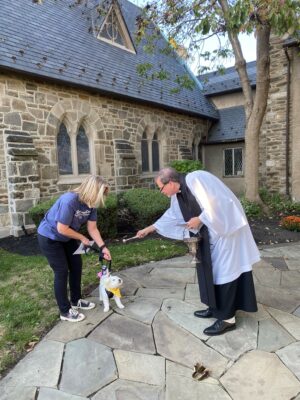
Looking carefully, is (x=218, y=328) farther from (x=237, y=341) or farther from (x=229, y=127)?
(x=229, y=127)

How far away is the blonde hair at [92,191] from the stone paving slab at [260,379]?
1.99 m

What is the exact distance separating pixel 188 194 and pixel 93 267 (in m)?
2.84

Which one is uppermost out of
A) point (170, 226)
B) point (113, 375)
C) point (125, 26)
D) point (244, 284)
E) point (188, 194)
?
point (125, 26)

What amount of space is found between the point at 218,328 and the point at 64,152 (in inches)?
315

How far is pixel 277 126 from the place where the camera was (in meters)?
12.4

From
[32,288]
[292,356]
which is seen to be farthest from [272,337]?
Result: [32,288]

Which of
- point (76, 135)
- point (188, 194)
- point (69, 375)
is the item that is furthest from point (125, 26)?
point (69, 375)

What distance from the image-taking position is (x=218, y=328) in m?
3.31

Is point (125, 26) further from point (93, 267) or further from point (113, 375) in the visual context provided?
point (113, 375)

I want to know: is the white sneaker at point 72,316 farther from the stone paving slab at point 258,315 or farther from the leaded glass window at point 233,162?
the leaded glass window at point 233,162

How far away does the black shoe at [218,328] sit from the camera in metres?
3.29

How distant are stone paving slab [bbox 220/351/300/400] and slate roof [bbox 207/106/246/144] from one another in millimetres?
13738

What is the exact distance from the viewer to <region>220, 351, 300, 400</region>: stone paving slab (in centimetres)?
251

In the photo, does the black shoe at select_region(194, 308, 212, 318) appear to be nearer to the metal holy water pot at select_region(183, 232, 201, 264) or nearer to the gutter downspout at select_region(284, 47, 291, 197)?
the metal holy water pot at select_region(183, 232, 201, 264)
